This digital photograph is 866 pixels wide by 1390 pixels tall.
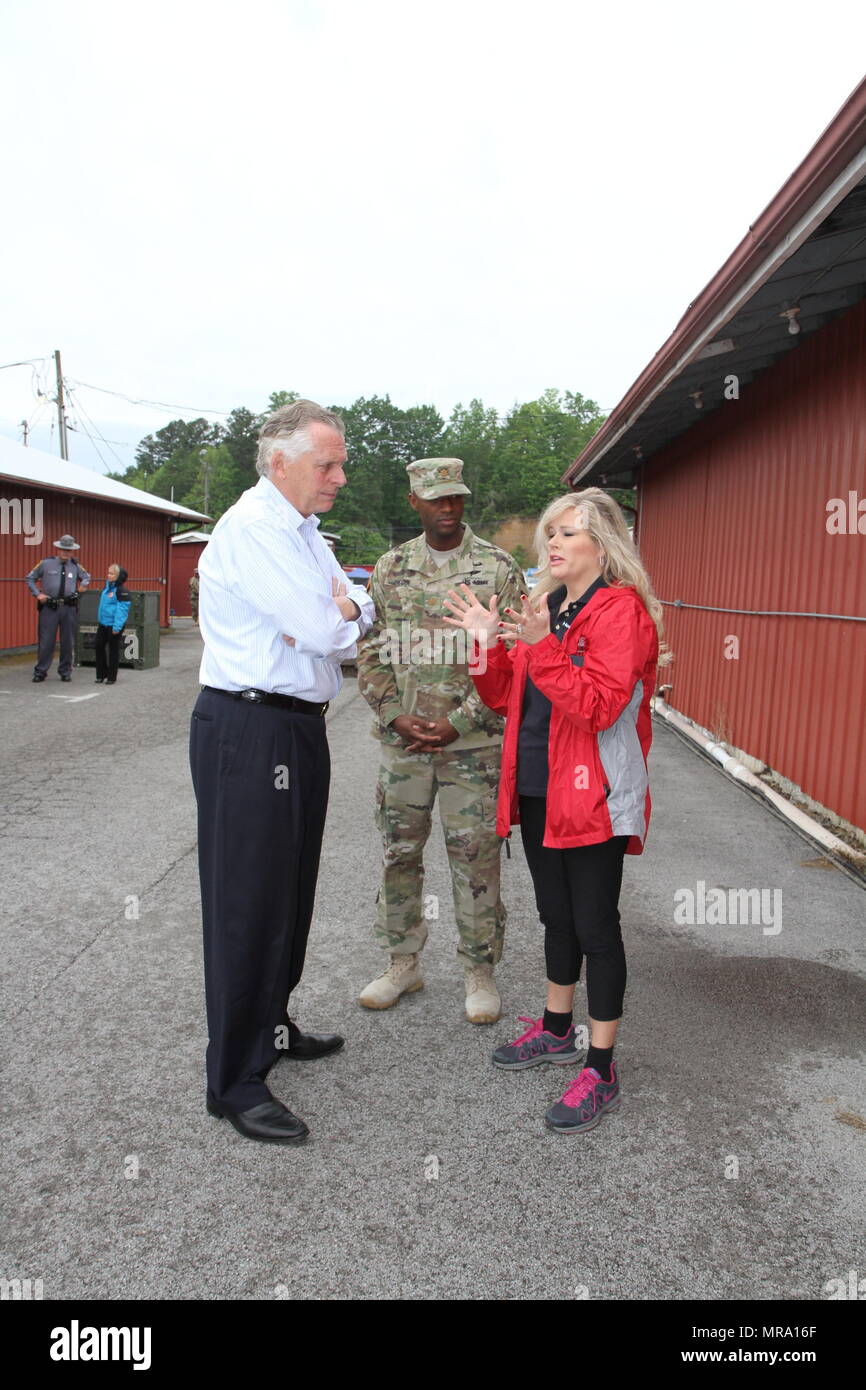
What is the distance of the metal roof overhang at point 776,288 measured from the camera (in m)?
4.09

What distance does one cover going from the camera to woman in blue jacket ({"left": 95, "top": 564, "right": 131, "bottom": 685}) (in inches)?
593

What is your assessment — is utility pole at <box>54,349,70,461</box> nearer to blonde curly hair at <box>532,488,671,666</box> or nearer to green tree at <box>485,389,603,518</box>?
blonde curly hair at <box>532,488,671,666</box>

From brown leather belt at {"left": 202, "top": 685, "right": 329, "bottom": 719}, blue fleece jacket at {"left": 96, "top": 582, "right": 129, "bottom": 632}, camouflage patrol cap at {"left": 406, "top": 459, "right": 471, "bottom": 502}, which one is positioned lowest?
blue fleece jacket at {"left": 96, "top": 582, "right": 129, "bottom": 632}

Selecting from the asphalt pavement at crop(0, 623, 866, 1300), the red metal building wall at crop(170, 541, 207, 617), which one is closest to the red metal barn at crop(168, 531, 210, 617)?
the red metal building wall at crop(170, 541, 207, 617)

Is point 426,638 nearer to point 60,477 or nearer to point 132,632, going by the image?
point 132,632

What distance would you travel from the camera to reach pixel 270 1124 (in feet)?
9.36

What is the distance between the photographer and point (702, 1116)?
3027 mm

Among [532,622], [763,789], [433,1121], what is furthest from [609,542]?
[763,789]

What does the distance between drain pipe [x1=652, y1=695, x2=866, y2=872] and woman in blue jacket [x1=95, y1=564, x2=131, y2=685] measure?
831cm

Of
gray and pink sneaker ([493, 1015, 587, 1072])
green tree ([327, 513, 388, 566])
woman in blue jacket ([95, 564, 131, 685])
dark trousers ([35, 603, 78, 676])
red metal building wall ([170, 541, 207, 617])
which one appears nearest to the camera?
gray and pink sneaker ([493, 1015, 587, 1072])

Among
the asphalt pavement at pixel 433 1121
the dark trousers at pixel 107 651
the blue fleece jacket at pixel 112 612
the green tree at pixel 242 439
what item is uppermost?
the green tree at pixel 242 439

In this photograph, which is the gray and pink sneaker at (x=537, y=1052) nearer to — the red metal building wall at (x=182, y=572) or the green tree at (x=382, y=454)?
the red metal building wall at (x=182, y=572)

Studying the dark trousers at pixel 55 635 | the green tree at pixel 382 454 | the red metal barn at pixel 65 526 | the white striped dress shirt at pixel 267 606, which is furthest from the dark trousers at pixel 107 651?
the green tree at pixel 382 454

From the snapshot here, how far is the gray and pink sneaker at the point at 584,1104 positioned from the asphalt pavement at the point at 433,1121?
47mm
